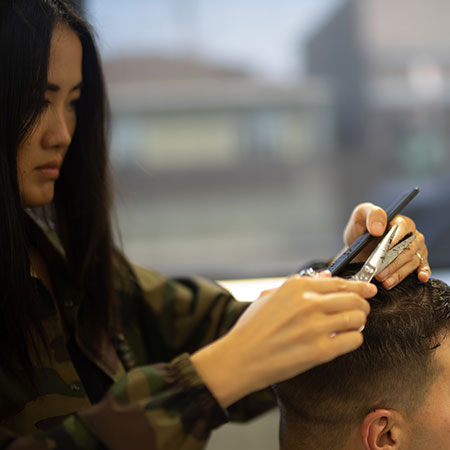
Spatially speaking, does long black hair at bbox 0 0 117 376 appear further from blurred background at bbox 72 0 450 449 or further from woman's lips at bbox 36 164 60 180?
blurred background at bbox 72 0 450 449

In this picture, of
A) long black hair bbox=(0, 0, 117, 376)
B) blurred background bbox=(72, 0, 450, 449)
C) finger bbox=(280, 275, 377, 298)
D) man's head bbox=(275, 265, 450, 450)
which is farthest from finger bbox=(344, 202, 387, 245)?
blurred background bbox=(72, 0, 450, 449)

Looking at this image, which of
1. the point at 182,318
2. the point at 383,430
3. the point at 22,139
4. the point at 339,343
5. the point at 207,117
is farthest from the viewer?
the point at 207,117

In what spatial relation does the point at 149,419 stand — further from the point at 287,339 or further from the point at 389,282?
the point at 389,282

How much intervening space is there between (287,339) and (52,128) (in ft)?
2.03

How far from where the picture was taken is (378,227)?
3.31ft

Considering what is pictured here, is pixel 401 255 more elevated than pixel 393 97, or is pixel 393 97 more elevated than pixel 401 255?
pixel 393 97

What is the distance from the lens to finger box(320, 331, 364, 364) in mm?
741

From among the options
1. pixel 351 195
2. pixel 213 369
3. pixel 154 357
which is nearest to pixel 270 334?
pixel 213 369

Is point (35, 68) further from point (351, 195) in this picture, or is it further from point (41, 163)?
point (351, 195)

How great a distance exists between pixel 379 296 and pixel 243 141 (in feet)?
4.46

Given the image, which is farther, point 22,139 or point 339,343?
point 22,139

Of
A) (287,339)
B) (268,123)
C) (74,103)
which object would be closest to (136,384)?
(287,339)

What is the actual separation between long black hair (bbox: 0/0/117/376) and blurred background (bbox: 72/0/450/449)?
68cm

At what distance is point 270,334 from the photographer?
29.6 inches
